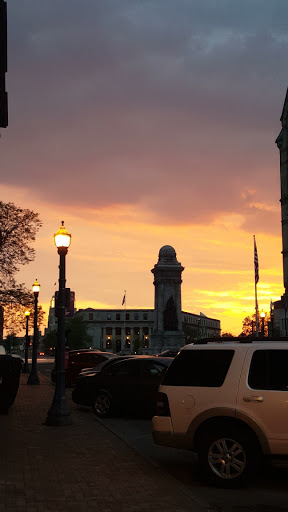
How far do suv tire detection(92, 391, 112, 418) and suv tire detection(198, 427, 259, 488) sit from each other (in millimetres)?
8194

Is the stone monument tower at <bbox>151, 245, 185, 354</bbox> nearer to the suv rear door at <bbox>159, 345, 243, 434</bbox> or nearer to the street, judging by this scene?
the street

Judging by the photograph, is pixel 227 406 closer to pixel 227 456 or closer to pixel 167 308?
pixel 227 456

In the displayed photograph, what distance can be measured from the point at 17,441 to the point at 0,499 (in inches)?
185

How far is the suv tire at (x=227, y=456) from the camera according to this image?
7.73 metres

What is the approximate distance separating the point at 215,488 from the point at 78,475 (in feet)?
6.83

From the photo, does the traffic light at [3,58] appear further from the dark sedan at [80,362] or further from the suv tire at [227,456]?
the suv tire at [227,456]

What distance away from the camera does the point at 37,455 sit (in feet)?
33.0

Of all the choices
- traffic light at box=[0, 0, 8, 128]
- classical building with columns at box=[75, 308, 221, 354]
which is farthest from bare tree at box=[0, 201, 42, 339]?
classical building with columns at box=[75, 308, 221, 354]

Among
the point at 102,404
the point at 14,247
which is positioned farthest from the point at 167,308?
the point at 102,404

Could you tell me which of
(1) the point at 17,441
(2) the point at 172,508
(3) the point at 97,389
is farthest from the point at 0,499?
(3) the point at 97,389

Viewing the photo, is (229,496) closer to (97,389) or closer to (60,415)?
(60,415)

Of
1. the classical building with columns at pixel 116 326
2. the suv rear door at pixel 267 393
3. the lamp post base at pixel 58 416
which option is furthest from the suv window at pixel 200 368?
the classical building with columns at pixel 116 326

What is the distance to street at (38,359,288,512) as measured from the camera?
23.1ft

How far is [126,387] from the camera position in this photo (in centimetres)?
1588
